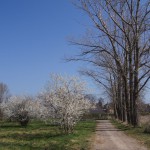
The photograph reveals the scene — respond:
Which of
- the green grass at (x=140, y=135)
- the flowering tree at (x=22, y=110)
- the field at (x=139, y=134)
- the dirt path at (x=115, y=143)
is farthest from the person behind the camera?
the flowering tree at (x=22, y=110)

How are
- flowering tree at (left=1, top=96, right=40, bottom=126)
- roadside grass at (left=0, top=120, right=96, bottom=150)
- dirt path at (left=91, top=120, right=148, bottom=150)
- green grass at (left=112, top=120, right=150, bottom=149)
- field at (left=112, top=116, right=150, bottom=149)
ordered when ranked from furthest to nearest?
flowering tree at (left=1, top=96, right=40, bottom=126), field at (left=112, top=116, right=150, bottom=149), green grass at (left=112, top=120, right=150, bottom=149), dirt path at (left=91, top=120, right=148, bottom=150), roadside grass at (left=0, top=120, right=96, bottom=150)

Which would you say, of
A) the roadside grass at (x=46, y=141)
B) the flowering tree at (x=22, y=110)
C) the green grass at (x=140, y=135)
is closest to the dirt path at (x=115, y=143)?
the green grass at (x=140, y=135)

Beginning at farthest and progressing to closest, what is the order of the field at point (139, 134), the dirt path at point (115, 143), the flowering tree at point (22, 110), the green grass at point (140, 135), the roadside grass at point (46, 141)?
the flowering tree at point (22, 110)
the field at point (139, 134)
the green grass at point (140, 135)
the dirt path at point (115, 143)
the roadside grass at point (46, 141)

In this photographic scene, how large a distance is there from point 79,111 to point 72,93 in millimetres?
1714

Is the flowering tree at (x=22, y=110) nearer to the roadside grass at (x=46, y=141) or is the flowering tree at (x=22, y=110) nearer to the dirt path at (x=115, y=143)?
the roadside grass at (x=46, y=141)

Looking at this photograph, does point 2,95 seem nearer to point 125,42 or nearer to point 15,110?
point 15,110

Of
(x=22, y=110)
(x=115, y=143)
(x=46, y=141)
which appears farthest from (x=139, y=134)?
(x=22, y=110)

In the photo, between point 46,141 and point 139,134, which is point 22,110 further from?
point 46,141

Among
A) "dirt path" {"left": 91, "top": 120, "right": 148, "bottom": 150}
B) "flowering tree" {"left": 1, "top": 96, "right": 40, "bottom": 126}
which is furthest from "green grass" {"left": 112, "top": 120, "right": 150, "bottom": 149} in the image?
"flowering tree" {"left": 1, "top": 96, "right": 40, "bottom": 126}

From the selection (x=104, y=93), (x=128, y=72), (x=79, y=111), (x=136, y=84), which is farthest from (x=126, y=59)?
(x=104, y=93)

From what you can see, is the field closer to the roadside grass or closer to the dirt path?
the dirt path

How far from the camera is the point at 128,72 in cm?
3916

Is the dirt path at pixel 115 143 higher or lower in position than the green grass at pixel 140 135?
lower

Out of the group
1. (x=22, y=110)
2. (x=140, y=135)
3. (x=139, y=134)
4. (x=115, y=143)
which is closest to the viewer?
(x=115, y=143)
